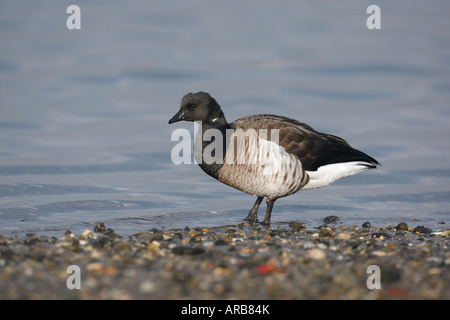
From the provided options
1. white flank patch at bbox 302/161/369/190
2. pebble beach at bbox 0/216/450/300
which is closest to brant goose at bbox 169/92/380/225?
white flank patch at bbox 302/161/369/190

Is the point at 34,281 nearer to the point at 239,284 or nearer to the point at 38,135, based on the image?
the point at 239,284

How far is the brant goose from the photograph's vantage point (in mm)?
10984

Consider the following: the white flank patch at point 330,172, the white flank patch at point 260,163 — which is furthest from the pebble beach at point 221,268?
the white flank patch at point 330,172

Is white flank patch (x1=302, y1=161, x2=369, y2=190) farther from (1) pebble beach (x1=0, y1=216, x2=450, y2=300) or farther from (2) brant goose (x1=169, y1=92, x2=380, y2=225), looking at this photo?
(1) pebble beach (x1=0, y1=216, x2=450, y2=300)

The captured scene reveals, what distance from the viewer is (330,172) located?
11.7 metres

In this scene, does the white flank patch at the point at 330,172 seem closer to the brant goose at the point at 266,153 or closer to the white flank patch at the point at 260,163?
the brant goose at the point at 266,153

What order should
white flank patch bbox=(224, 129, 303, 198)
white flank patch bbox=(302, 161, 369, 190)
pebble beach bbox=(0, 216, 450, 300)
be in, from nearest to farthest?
pebble beach bbox=(0, 216, 450, 300)
white flank patch bbox=(224, 129, 303, 198)
white flank patch bbox=(302, 161, 369, 190)

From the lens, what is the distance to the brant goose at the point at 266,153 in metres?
11.0

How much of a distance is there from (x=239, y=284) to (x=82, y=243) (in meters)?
2.85

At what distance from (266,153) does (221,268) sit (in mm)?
4121

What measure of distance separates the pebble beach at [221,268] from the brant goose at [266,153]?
179 cm

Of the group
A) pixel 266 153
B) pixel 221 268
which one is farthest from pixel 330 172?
pixel 221 268

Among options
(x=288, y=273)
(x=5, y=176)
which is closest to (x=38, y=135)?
(x=5, y=176)

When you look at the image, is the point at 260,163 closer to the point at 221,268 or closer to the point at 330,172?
the point at 330,172
